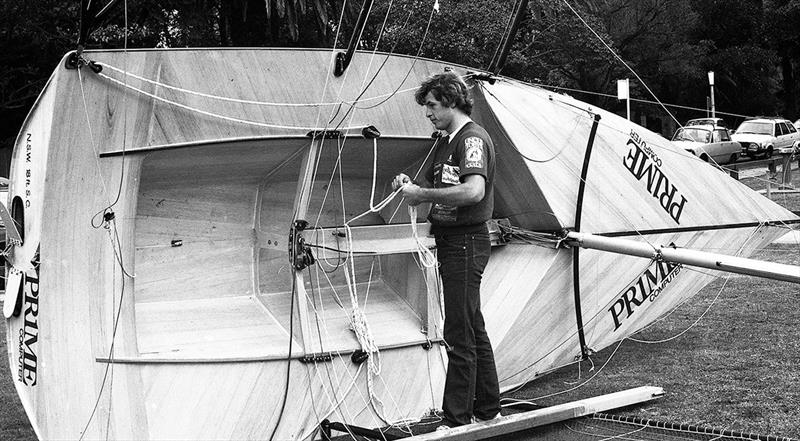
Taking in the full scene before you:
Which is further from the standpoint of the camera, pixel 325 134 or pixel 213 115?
pixel 325 134

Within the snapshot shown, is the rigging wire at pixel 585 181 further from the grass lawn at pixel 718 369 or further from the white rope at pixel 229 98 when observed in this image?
the grass lawn at pixel 718 369

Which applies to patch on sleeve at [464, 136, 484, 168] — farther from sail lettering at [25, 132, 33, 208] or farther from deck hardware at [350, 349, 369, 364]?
sail lettering at [25, 132, 33, 208]

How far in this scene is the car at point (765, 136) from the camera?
3262cm

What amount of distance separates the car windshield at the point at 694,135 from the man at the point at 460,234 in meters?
24.4

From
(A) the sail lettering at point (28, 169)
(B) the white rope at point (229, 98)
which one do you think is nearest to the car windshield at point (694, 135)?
(B) the white rope at point (229, 98)

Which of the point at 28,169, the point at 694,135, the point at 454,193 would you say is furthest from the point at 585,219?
the point at 694,135

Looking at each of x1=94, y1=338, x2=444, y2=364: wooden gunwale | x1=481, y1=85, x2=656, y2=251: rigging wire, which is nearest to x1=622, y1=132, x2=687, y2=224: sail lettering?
x1=481, y1=85, x2=656, y2=251: rigging wire

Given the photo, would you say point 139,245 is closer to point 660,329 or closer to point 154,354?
point 154,354

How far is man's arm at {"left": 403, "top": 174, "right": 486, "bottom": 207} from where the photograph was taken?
4.98 m

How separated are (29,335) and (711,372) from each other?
14.4 feet

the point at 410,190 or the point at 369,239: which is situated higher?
the point at 410,190

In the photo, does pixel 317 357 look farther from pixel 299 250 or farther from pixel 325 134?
pixel 325 134

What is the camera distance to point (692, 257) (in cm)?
615

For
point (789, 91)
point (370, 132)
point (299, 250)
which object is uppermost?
point (789, 91)
